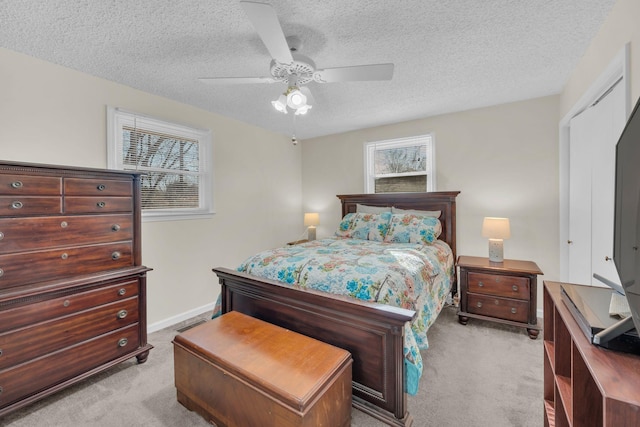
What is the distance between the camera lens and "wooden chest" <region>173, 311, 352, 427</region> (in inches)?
50.8

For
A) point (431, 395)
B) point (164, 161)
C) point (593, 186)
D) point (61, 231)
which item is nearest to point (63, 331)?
point (61, 231)

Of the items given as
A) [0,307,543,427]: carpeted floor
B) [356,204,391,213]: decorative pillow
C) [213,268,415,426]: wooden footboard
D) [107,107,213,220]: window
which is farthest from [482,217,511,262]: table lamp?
[107,107,213,220]: window

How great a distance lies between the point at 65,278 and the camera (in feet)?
6.05

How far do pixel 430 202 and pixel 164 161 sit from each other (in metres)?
3.25

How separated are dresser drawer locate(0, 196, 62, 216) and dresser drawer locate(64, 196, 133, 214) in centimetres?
6

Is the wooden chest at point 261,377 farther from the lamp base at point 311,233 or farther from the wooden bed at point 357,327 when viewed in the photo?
the lamp base at point 311,233

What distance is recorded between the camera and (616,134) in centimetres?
173

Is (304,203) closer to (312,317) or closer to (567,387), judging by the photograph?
(312,317)

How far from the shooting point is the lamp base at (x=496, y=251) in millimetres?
2990

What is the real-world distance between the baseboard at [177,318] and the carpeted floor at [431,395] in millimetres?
423

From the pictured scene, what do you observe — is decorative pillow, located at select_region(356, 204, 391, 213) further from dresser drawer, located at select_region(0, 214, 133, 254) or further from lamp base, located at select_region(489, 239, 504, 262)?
dresser drawer, located at select_region(0, 214, 133, 254)

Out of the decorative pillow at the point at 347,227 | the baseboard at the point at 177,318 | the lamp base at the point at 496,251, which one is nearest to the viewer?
the baseboard at the point at 177,318

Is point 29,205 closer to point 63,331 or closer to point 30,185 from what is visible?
point 30,185

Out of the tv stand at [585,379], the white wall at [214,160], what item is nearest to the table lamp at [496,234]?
the tv stand at [585,379]
